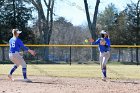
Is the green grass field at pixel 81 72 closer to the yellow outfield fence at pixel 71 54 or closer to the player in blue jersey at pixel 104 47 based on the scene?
the player in blue jersey at pixel 104 47

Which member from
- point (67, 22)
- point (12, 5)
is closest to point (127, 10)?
point (12, 5)

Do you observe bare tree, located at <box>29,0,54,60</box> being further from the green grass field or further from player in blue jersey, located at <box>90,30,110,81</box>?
player in blue jersey, located at <box>90,30,110,81</box>

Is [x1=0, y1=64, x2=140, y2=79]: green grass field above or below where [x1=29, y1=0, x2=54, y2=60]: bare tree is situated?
below

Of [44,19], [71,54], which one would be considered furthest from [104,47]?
[44,19]

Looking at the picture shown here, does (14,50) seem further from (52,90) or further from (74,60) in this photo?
(74,60)

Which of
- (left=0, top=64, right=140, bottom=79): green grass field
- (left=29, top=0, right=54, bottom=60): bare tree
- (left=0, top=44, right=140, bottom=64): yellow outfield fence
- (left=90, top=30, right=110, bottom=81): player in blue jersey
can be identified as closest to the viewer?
(left=90, top=30, right=110, bottom=81): player in blue jersey

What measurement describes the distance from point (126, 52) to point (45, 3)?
14085 mm

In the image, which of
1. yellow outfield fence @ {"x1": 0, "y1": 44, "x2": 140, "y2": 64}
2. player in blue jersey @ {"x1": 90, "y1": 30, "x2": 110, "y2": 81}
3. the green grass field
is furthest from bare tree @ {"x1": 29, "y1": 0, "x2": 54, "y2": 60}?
player in blue jersey @ {"x1": 90, "y1": 30, "x2": 110, "y2": 81}

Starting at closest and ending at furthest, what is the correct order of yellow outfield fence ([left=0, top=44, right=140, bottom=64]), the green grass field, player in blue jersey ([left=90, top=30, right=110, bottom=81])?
player in blue jersey ([left=90, top=30, right=110, bottom=81]) < the green grass field < yellow outfield fence ([left=0, top=44, right=140, bottom=64])

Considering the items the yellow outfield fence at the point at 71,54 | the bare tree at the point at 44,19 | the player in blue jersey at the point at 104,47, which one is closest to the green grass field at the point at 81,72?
the player in blue jersey at the point at 104,47

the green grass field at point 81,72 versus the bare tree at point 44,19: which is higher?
the bare tree at point 44,19

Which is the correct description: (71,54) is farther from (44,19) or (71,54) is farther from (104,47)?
(104,47)

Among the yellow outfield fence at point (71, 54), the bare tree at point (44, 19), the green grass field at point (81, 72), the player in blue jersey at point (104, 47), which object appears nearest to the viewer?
the player in blue jersey at point (104, 47)

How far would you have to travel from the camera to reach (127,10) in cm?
5384
